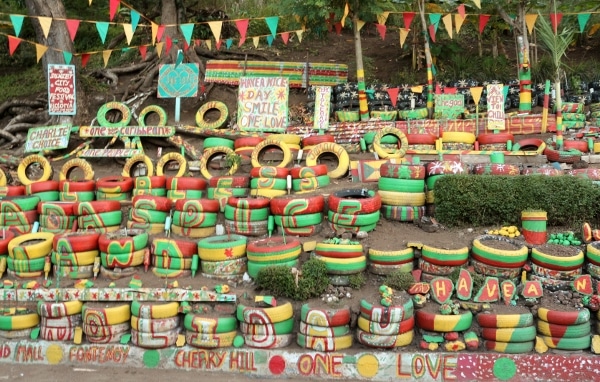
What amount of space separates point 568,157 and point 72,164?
8967 millimetres

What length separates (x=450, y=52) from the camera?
16.6 metres

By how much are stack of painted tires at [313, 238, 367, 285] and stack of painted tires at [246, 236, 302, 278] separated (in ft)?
1.17

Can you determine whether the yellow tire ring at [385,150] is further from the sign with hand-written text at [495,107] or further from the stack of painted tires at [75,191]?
→ the stack of painted tires at [75,191]

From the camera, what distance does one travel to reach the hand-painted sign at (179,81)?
13.4 meters

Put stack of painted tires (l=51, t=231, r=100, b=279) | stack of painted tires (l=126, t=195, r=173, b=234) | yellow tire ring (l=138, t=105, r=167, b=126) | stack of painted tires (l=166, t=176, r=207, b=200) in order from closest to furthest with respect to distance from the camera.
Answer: stack of painted tires (l=51, t=231, r=100, b=279), stack of painted tires (l=126, t=195, r=173, b=234), stack of painted tires (l=166, t=176, r=207, b=200), yellow tire ring (l=138, t=105, r=167, b=126)

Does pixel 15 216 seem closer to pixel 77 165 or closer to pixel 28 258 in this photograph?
pixel 28 258

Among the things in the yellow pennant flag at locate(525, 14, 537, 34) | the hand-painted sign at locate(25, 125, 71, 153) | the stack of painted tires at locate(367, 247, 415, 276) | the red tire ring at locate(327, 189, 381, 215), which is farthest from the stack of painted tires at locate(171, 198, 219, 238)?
the yellow pennant flag at locate(525, 14, 537, 34)

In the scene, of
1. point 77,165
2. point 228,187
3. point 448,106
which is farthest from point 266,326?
point 448,106

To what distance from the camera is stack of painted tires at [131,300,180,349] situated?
→ 273 inches

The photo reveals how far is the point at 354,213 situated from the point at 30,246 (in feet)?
14.9

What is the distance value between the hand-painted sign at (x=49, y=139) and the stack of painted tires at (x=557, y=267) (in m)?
9.71

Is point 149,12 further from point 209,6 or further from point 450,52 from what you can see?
point 450,52

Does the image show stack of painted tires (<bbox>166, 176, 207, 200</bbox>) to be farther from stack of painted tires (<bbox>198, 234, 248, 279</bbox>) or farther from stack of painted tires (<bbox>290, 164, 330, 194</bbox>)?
stack of painted tires (<bbox>198, 234, 248, 279</bbox>)

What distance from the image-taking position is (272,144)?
10.3 m
